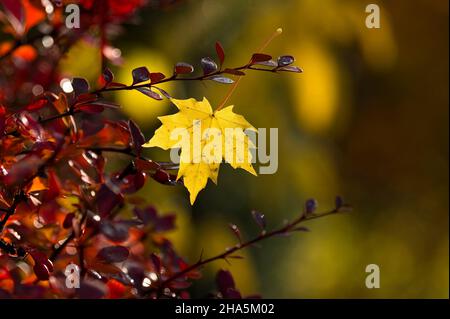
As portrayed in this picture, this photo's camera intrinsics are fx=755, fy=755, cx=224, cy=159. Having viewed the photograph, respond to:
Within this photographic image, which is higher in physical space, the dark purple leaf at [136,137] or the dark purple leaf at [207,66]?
the dark purple leaf at [207,66]

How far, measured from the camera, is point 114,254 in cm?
92

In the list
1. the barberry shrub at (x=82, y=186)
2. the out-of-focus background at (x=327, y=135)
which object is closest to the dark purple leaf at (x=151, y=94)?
the barberry shrub at (x=82, y=186)

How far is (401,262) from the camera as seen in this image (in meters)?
4.11

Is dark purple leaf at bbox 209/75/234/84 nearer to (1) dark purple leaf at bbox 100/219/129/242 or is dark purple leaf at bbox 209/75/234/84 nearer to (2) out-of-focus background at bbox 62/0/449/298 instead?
(1) dark purple leaf at bbox 100/219/129/242

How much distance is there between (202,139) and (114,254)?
180 mm

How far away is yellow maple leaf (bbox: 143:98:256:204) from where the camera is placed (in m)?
0.93

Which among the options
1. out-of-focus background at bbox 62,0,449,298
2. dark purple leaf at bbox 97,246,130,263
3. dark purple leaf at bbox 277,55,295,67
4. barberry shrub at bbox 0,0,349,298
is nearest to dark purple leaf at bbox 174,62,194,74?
barberry shrub at bbox 0,0,349,298

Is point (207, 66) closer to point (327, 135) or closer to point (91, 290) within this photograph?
point (91, 290)

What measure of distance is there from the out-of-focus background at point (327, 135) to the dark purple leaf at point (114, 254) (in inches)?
58.9

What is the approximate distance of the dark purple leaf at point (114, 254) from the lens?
3.02ft

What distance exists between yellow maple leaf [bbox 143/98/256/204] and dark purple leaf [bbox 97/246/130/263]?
0.34ft

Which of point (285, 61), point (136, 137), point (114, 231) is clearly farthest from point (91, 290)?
point (285, 61)

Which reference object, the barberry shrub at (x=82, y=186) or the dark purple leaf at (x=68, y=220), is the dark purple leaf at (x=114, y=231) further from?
the dark purple leaf at (x=68, y=220)
